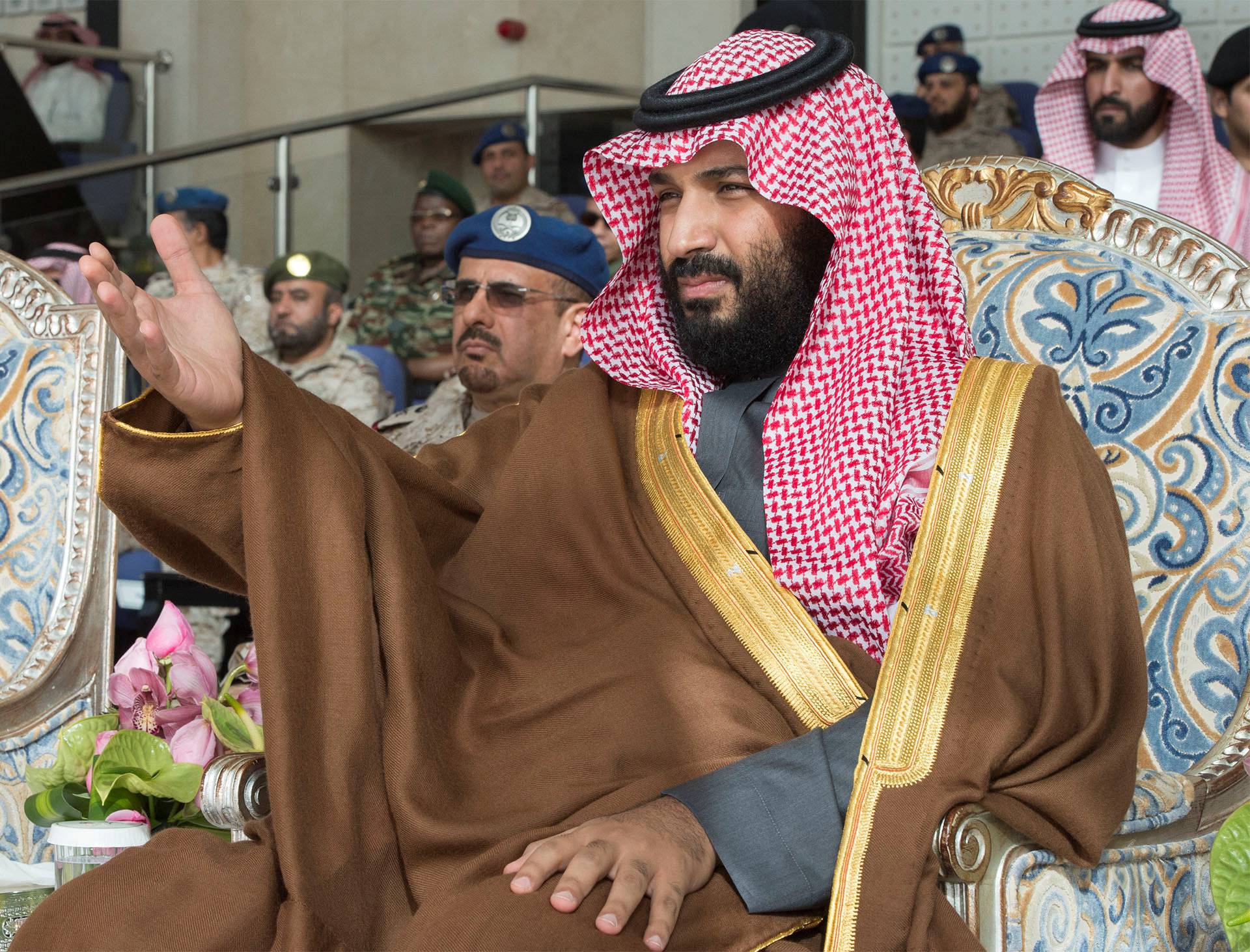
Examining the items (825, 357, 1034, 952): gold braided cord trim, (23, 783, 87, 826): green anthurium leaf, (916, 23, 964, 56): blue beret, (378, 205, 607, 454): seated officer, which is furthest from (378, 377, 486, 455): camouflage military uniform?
(916, 23, 964, 56): blue beret

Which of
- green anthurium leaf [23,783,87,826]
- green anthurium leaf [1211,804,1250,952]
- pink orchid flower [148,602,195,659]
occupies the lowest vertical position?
green anthurium leaf [23,783,87,826]

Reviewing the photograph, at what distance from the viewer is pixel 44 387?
225 centimetres

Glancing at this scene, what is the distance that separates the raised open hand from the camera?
1.40 meters

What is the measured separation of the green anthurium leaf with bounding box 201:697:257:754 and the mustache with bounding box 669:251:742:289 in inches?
33.2

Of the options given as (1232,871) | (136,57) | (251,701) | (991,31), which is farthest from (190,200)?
(1232,871)

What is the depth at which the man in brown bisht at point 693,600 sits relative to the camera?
4.75 ft

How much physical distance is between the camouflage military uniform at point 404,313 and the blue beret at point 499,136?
592 mm

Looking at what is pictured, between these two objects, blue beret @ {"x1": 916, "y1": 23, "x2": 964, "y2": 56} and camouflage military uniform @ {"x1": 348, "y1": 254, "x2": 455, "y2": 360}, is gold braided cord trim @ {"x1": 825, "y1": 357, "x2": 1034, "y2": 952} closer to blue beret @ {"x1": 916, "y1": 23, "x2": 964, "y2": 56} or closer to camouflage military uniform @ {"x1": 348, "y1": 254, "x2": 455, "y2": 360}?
camouflage military uniform @ {"x1": 348, "y1": 254, "x2": 455, "y2": 360}

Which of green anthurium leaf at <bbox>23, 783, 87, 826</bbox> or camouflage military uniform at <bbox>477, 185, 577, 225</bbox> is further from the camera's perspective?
camouflage military uniform at <bbox>477, 185, 577, 225</bbox>

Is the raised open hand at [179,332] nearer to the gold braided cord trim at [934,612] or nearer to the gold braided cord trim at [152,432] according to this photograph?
the gold braided cord trim at [152,432]

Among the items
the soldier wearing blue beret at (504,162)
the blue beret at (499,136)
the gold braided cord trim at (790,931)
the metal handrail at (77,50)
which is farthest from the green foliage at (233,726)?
the metal handrail at (77,50)

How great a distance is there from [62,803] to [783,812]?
93 centimetres

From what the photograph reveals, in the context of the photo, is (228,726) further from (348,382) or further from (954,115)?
(954,115)

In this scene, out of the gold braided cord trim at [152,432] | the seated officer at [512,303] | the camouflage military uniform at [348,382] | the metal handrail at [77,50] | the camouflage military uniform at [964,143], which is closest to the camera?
the gold braided cord trim at [152,432]
